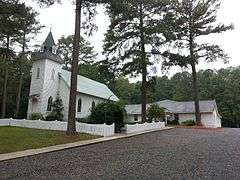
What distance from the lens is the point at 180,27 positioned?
35.8 meters

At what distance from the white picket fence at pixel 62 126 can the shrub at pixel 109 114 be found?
1.56 meters

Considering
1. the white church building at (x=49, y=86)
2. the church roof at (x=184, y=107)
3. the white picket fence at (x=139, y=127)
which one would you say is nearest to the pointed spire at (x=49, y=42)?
the white church building at (x=49, y=86)

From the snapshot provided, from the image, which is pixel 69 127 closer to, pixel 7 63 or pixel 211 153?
pixel 211 153

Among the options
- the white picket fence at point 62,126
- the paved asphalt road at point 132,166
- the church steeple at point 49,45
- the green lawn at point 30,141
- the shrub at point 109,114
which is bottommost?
the paved asphalt road at point 132,166

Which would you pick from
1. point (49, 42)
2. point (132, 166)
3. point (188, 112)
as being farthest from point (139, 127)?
point (188, 112)

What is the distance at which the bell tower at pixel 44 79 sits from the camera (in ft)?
108

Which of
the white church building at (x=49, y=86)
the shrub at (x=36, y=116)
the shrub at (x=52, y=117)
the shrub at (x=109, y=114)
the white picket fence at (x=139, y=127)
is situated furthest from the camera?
the white church building at (x=49, y=86)

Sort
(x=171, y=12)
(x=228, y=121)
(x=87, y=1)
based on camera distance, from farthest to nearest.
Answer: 1. (x=228, y=121)
2. (x=171, y=12)
3. (x=87, y=1)

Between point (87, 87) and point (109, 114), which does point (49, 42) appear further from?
point (109, 114)

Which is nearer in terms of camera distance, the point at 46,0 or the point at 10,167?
the point at 10,167

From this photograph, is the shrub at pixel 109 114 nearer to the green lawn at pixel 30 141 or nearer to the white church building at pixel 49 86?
the green lawn at pixel 30 141

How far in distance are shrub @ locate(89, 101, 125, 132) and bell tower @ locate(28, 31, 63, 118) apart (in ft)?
33.0

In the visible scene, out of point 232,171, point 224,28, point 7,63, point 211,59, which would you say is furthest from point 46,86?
point 232,171

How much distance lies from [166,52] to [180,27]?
678cm
